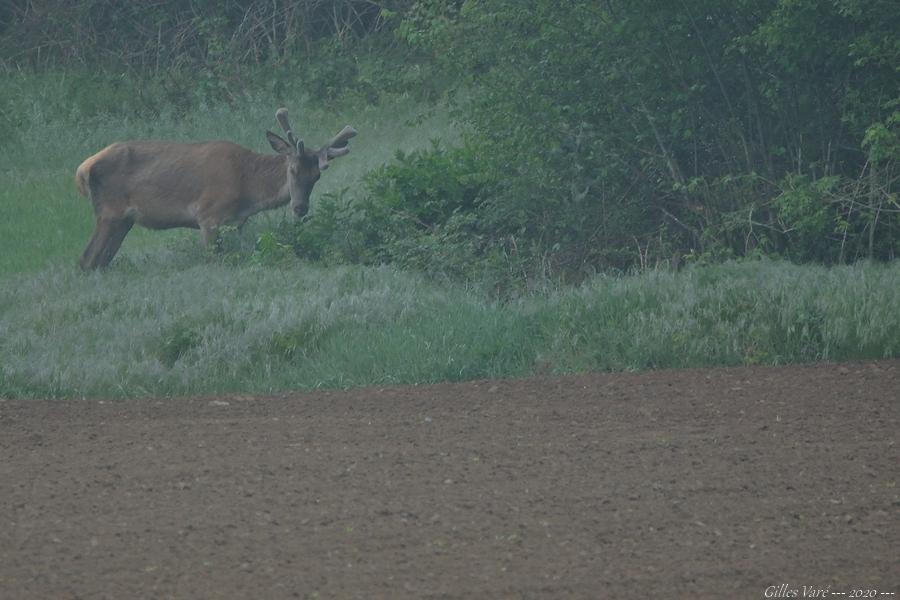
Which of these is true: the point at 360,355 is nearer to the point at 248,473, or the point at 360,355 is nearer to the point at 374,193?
the point at 248,473

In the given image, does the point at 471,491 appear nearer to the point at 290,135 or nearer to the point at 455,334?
the point at 455,334

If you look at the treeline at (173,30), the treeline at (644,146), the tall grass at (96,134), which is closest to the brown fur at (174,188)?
the treeline at (644,146)

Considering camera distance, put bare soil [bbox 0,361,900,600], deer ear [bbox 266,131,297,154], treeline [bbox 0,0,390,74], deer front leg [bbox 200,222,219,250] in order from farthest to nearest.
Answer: treeline [bbox 0,0,390,74], deer ear [bbox 266,131,297,154], deer front leg [bbox 200,222,219,250], bare soil [bbox 0,361,900,600]

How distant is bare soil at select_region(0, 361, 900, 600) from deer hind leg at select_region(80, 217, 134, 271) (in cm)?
637

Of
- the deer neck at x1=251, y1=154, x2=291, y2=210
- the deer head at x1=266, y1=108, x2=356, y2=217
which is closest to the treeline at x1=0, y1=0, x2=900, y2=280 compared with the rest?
the deer head at x1=266, y1=108, x2=356, y2=217

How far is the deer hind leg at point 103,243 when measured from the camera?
15031mm

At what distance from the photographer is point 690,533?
572 cm

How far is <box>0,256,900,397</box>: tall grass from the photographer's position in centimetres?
935

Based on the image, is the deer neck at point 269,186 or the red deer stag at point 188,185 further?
the deer neck at point 269,186

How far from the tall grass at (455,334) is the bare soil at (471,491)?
0.52 metres

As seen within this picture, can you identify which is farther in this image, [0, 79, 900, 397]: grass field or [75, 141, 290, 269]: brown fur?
[75, 141, 290, 269]: brown fur

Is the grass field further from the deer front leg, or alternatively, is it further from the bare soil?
the deer front leg

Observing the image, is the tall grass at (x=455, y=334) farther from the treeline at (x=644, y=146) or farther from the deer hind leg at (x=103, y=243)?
the deer hind leg at (x=103, y=243)

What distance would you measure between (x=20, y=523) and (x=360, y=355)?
3.96 meters
